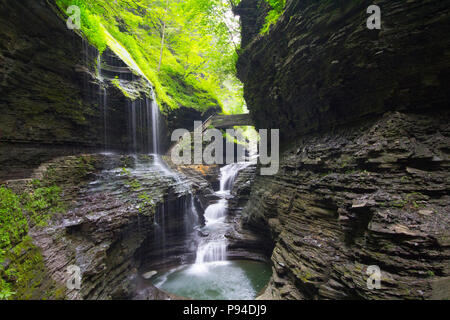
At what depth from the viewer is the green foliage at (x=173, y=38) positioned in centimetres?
818

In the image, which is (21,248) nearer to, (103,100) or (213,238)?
(103,100)

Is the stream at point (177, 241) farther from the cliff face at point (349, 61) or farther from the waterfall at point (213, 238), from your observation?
the cliff face at point (349, 61)

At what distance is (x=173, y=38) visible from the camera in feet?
43.2

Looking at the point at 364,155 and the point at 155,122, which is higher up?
the point at 155,122

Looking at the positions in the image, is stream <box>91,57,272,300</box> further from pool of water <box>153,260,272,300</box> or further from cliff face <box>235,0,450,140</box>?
cliff face <box>235,0,450,140</box>

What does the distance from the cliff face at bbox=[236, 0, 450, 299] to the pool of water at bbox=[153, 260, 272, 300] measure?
132 centimetres

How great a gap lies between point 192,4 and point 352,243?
12.6 m

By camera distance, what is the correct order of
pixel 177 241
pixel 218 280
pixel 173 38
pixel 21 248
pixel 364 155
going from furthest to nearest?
1. pixel 173 38
2. pixel 177 241
3. pixel 218 280
4. pixel 364 155
5. pixel 21 248

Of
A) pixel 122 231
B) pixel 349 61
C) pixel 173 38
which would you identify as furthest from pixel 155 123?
pixel 349 61

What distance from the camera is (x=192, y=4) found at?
9.72 metres

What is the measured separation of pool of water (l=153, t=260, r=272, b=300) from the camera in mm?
6102

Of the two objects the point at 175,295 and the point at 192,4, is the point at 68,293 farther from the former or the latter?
the point at 192,4

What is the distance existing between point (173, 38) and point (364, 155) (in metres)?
14.4
